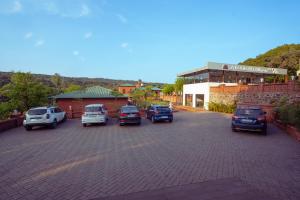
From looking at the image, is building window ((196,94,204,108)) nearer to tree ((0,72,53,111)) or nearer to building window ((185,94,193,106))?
building window ((185,94,193,106))

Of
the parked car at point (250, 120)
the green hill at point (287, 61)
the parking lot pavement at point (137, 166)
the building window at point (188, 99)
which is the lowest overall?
the parking lot pavement at point (137, 166)

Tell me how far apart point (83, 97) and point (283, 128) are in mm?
20099

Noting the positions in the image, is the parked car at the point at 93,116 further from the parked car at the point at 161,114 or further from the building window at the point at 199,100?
the building window at the point at 199,100

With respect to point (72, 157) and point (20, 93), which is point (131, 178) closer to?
point (72, 157)

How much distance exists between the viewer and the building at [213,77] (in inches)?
1112

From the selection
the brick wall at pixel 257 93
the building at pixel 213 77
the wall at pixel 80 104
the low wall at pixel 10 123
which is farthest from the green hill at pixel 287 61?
the low wall at pixel 10 123

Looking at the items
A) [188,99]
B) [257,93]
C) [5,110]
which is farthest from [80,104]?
[188,99]

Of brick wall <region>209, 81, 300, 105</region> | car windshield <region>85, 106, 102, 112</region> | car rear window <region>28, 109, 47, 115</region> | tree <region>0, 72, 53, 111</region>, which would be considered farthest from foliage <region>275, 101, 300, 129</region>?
tree <region>0, 72, 53, 111</region>

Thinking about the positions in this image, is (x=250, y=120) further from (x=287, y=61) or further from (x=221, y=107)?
(x=287, y=61)

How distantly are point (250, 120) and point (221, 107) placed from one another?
14.5 m

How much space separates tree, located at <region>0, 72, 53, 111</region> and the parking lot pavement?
10.9 metres

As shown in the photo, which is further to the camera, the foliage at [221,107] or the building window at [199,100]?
the building window at [199,100]

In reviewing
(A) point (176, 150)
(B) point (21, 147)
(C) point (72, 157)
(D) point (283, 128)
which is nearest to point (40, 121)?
(B) point (21, 147)

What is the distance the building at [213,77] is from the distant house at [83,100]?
12904 millimetres
